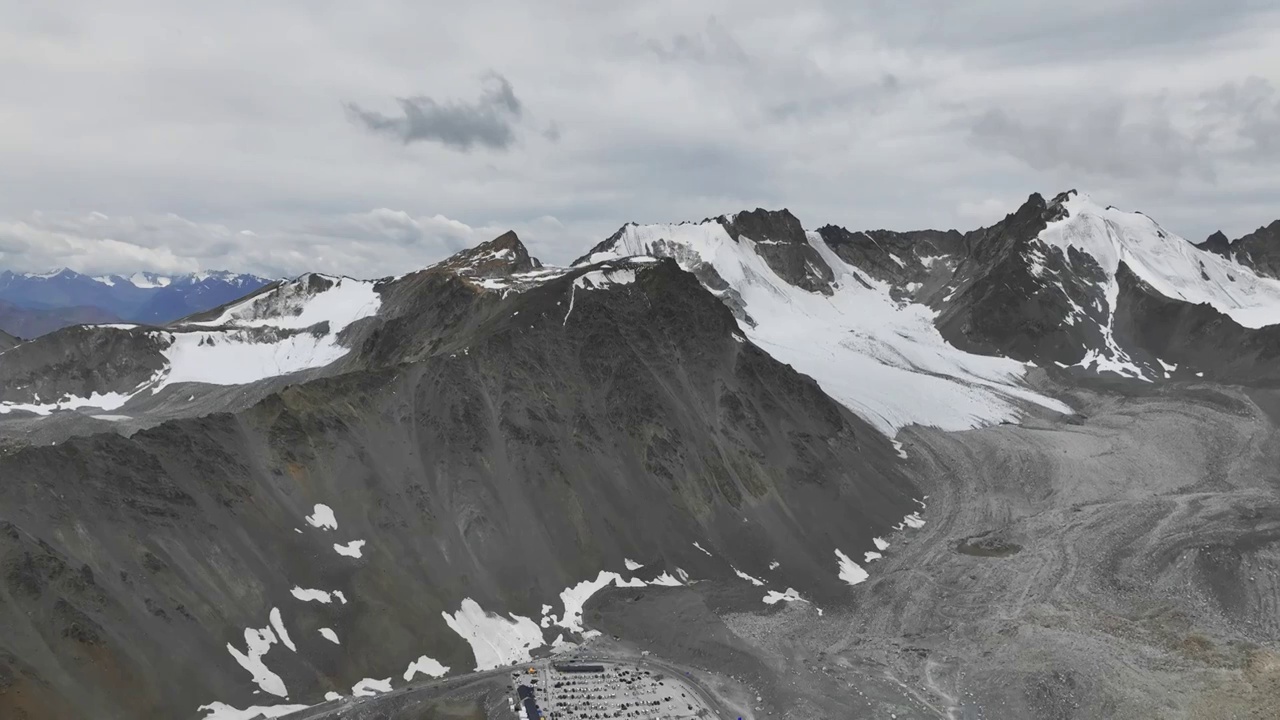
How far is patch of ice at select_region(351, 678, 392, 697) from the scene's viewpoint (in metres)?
67.6

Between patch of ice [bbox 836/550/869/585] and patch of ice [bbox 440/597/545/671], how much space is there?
40.8 metres

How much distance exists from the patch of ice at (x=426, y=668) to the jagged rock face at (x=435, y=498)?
93 centimetres

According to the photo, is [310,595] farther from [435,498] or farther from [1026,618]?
[1026,618]

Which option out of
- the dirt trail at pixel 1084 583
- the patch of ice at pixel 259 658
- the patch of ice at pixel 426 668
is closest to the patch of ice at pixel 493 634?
the patch of ice at pixel 426 668

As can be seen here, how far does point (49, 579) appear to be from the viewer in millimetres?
63250

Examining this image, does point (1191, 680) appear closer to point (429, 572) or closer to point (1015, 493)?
point (1015, 493)

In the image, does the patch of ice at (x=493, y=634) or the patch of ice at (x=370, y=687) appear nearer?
the patch of ice at (x=370, y=687)

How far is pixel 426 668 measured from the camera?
72.3 m

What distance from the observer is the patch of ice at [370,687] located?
67562 millimetres

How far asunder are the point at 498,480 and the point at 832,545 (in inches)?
1800

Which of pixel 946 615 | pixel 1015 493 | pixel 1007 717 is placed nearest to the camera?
pixel 1007 717

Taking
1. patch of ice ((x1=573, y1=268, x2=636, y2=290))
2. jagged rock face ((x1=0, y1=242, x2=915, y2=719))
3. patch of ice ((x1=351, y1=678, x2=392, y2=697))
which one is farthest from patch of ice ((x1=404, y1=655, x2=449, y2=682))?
patch of ice ((x1=573, y1=268, x2=636, y2=290))

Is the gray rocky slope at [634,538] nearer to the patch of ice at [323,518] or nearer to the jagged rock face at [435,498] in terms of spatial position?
the jagged rock face at [435,498]

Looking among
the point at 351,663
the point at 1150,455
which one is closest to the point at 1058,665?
the point at 351,663
